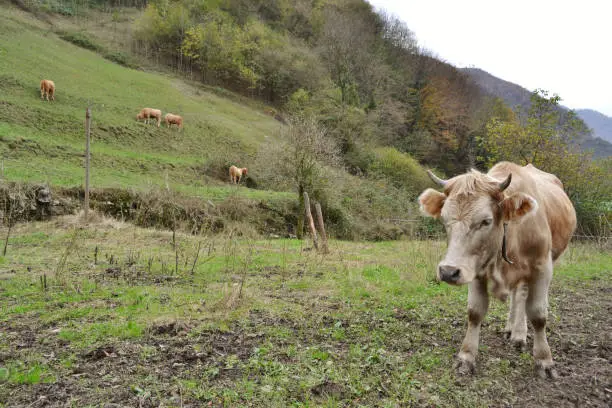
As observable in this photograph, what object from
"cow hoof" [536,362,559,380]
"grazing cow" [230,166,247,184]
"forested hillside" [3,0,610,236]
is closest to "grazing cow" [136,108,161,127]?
"forested hillside" [3,0,610,236]

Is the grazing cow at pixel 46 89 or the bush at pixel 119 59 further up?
the bush at pixel 119 59

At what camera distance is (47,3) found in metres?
51.8

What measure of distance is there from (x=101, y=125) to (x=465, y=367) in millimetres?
26102

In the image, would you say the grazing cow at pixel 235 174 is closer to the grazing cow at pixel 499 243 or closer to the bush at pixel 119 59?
the grazing cow at pixel 499 243

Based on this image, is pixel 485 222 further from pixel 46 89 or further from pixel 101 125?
pixel 46 89

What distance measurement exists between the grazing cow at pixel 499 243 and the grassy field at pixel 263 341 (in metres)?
0.48

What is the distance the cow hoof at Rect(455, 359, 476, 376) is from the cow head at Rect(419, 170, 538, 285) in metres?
0.97

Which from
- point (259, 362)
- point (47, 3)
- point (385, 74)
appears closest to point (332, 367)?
point (259, 362)

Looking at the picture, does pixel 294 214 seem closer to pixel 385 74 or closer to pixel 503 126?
pixel 503 126

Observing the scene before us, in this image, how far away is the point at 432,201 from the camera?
4.26 meters

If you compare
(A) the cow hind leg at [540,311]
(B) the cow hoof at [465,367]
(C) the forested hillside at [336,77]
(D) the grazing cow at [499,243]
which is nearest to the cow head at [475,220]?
(D) the grazing cow at [499,243]

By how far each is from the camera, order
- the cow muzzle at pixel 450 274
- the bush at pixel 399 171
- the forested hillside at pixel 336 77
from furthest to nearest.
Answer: the bush at pixel 399 171, the forested hillside at pixel 336 77, the cow muzzle at pixel 450 274

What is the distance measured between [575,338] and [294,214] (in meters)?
17.8

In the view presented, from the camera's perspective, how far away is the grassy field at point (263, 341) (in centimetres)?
353
